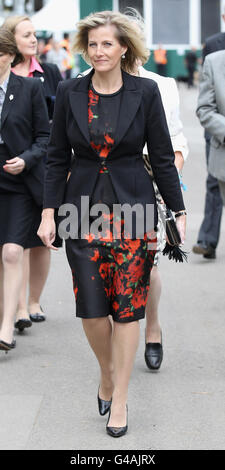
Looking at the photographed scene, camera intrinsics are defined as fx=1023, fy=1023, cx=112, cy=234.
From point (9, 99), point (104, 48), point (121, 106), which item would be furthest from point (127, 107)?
point (9, 99)

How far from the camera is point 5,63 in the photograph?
632 centimetres

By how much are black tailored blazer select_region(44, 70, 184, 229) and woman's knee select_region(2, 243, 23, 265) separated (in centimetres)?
150

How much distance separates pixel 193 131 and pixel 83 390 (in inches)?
689

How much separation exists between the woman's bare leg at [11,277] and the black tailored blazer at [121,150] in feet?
4.95

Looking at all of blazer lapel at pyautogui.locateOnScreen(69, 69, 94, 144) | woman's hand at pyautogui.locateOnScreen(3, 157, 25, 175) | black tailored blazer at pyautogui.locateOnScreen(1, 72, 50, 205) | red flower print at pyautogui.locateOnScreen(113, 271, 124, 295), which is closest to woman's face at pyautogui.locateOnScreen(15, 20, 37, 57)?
black tailored blazer at pyautogui.locateOnScreen(1, 72, 50, 205)

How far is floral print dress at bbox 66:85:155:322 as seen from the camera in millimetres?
4691

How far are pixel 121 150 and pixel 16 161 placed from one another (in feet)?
5.83

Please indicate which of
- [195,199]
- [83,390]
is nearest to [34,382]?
[83,390]

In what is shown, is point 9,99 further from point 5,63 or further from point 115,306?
point 115,306

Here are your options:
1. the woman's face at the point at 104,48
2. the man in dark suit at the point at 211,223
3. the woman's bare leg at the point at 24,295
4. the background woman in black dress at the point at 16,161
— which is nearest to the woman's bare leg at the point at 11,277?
the background woman in black dress at the point at 16,161

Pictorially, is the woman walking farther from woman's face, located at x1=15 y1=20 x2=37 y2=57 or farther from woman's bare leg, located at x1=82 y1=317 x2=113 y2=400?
woman's face, located at x1=15 y1=20 x2=37 y2=57

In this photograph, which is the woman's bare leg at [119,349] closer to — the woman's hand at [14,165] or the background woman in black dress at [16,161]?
the background woman in black dress at [16,161]

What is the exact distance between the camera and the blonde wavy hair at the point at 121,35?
15.3 ft

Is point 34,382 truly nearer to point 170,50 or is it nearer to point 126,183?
point 126,183
